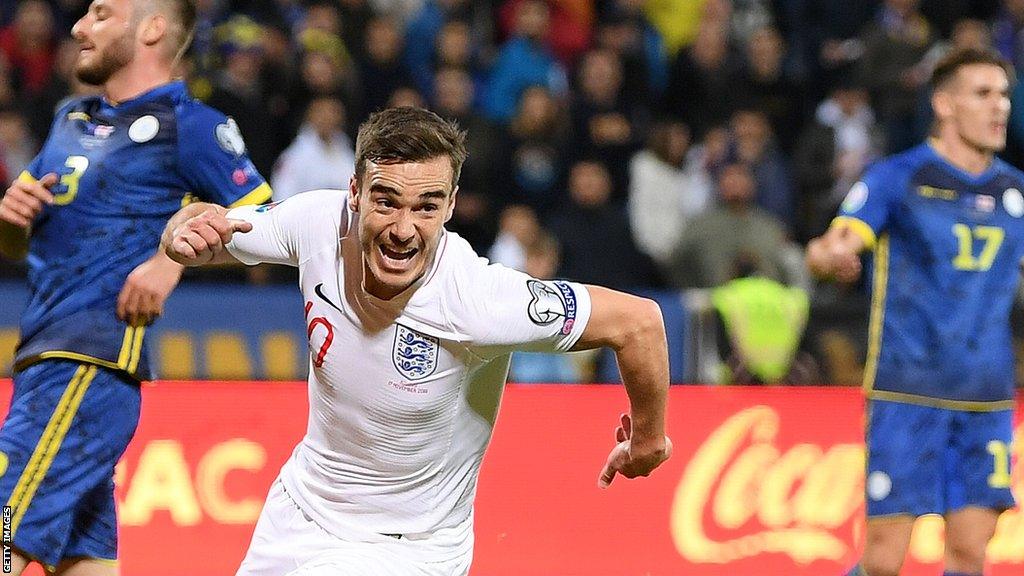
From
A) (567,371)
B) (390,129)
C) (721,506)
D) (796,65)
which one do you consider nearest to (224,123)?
(390,129)

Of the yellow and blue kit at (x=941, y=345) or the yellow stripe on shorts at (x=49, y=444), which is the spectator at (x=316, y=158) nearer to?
the yellow and blue kit at (x=941, y=345)

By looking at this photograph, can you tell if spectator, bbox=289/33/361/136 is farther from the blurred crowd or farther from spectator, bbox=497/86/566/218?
spectator, bbox=497/86/566/218

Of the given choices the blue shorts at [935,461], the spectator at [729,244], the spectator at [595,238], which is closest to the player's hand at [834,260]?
the blue shorts at [935,461]

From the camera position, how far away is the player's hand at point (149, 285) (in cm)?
499

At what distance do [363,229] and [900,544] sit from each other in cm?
316

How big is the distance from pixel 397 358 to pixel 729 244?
7237 mm

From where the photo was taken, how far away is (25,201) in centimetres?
497

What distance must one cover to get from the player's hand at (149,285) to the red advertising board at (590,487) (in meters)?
2.60

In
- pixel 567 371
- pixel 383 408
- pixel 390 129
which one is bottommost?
pixel 567 371

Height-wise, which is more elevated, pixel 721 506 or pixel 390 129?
pixel 390 129

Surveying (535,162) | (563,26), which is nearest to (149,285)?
(535,162)

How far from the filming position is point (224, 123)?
5.29 metres

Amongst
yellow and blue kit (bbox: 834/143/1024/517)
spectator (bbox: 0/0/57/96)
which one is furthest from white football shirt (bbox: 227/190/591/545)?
spectator (bbox: 0/0/57/96)

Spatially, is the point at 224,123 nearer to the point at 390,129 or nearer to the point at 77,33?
the point at 77,33
